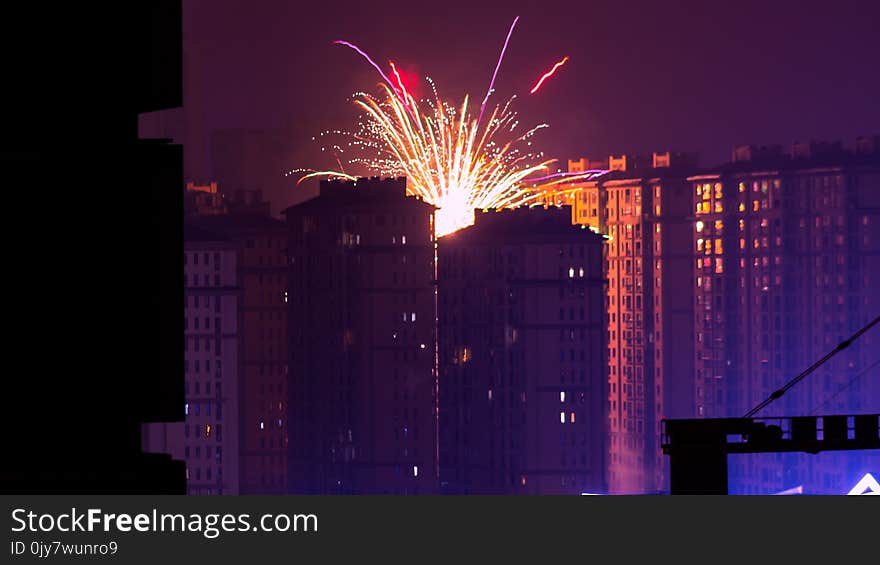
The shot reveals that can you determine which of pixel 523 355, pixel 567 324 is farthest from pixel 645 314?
pixel 523 355

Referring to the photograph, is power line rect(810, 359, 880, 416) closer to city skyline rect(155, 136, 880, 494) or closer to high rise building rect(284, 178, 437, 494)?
city skyline rect(155, 136, 880, 494)

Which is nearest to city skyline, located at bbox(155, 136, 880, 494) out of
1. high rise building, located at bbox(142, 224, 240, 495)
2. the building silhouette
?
high rise building, located at bbox(142, 224, 240, 495)

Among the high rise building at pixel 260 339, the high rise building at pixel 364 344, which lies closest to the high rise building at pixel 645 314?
the high rise building at pixel 364 344

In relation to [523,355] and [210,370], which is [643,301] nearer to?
[523,355]

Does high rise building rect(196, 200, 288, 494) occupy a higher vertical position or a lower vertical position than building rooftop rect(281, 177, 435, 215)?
lower

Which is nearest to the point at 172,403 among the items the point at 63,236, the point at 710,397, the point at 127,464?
the point at 127,464

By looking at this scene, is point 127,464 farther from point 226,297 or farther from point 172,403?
point 226,297

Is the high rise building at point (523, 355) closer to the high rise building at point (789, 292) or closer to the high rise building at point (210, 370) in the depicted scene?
the high rise building at point (789, 292)
